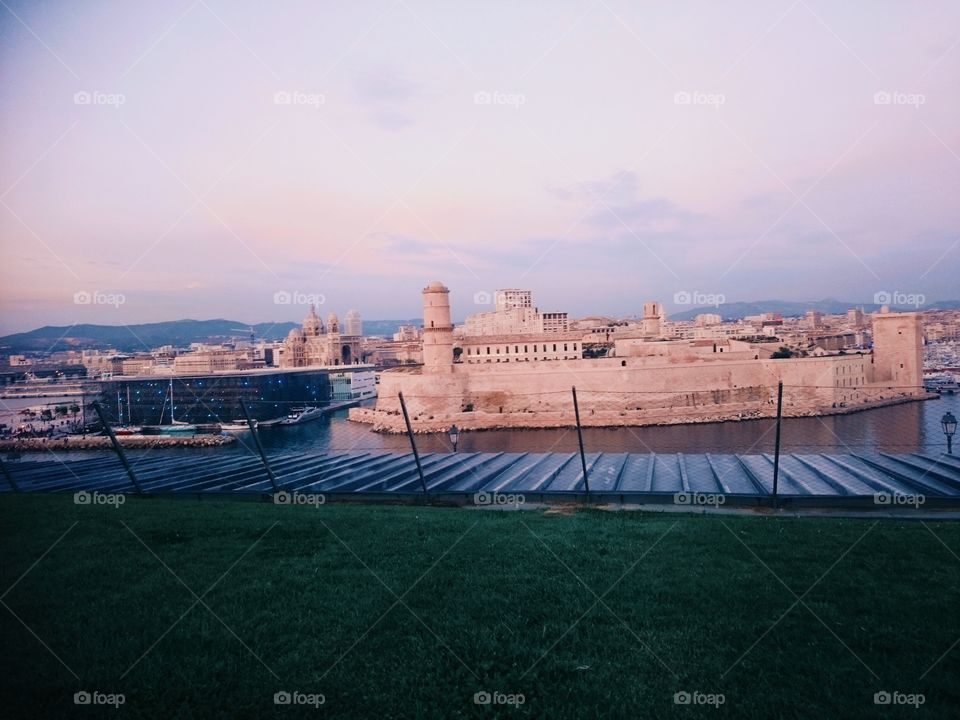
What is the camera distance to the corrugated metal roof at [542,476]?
7344mm

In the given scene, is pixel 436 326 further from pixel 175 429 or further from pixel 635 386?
pixel 175 429

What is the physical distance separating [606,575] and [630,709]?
156 centimetres

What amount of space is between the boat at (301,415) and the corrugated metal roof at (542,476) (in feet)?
115

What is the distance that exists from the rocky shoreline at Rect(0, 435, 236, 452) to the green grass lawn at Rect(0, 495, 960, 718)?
96.9 ft

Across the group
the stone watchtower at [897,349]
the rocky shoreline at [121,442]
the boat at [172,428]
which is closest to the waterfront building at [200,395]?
the boat at [172,428]

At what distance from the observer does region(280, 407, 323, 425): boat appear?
1790 inches

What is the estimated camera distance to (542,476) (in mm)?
8859

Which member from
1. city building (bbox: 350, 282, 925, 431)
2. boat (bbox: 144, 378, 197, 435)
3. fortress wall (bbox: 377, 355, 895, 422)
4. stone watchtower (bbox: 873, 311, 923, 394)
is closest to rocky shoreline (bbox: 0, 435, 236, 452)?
boat (bbox: 144, 378, 197, 435)

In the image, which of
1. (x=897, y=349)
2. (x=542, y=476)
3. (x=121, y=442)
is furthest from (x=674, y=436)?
(x=121, y=442)

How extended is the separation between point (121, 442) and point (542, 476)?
30896 mm

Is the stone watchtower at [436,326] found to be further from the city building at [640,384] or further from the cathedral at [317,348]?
the cathedral at [317,348]

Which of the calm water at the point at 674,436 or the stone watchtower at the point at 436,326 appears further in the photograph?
the stone watchtower at the point at 436,326

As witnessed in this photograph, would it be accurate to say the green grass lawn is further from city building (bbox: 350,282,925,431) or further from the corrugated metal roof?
city building (bbox: 350,282,925,431)

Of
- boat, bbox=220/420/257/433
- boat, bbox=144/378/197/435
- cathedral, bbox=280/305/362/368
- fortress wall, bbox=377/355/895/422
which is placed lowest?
boat, bbox=220/420/257/433
